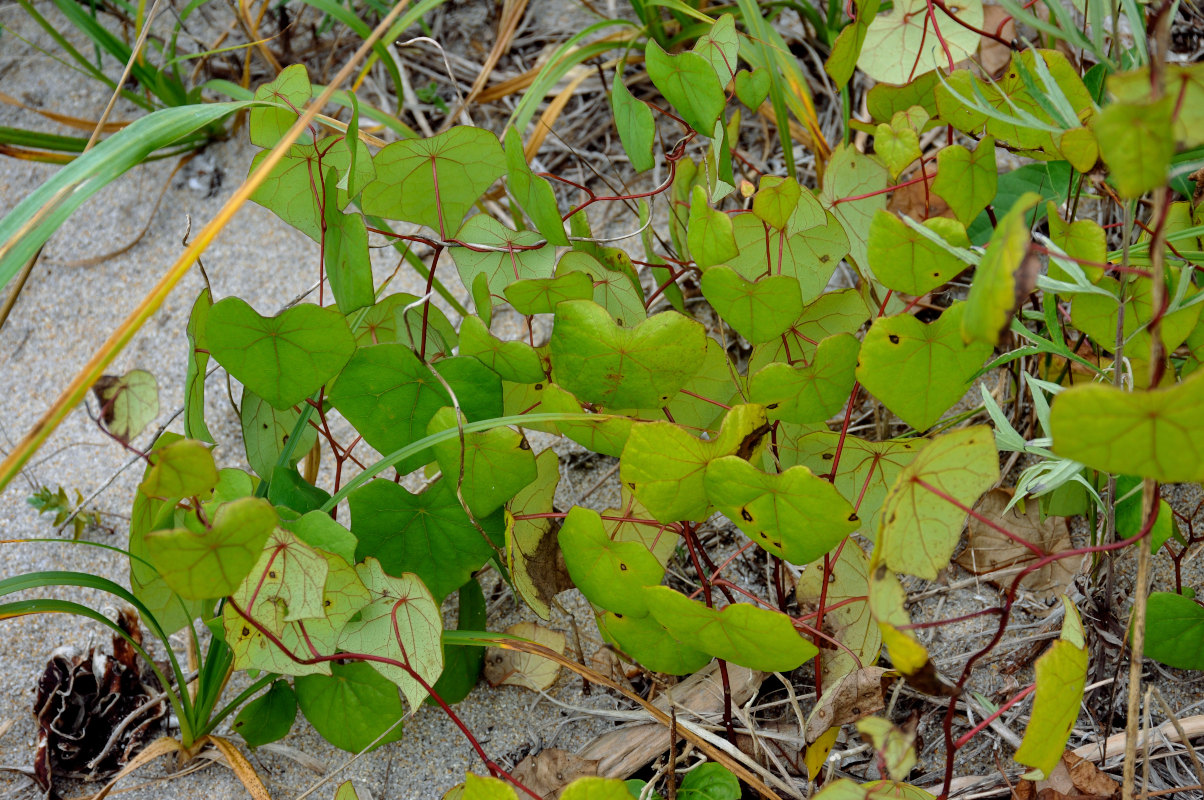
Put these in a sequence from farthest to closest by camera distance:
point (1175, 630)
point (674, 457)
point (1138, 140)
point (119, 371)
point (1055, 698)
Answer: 1. point (119, 371)
2. point (1175, 630)
3. point (674, 457)
4. point (1055, 698)
5. point (1138, 140)

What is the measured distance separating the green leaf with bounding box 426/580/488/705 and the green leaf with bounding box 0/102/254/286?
0.56 meters

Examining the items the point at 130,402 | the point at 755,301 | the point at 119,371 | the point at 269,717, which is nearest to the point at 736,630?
the point at 755,301

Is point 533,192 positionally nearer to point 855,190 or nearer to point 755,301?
point 755,301

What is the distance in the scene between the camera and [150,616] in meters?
0.99

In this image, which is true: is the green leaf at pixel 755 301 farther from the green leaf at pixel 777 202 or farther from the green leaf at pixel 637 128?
the green leaf at pixel 637 128

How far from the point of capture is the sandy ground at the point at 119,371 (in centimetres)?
106

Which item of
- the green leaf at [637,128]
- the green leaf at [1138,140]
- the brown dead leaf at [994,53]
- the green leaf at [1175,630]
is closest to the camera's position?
the green leaf at [1138,140]

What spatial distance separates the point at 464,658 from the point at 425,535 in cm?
18

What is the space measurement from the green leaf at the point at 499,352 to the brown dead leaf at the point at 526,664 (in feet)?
1.01

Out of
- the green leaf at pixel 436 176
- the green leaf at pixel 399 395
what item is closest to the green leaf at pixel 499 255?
the green leaf at pixel 436 176

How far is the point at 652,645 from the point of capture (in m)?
0.92

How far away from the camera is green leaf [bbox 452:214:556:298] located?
108 centimetres

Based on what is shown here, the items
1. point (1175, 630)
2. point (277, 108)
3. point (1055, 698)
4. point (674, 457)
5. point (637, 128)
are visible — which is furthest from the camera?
point (637, 128)

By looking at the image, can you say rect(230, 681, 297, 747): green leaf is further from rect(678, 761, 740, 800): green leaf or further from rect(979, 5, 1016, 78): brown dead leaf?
rect(979, 5, 1016, 78): brown dead leaf
